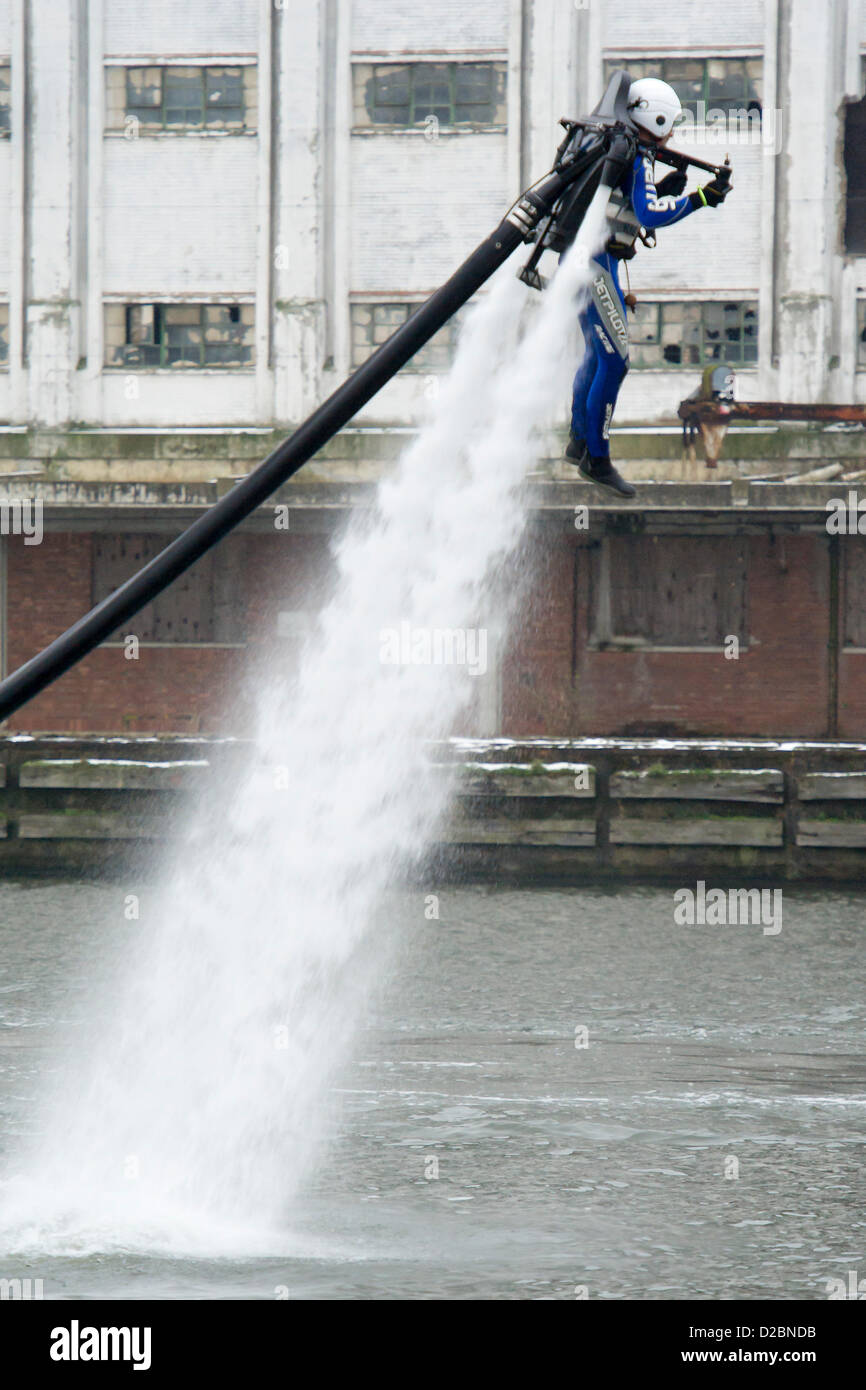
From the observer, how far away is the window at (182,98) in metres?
32.9

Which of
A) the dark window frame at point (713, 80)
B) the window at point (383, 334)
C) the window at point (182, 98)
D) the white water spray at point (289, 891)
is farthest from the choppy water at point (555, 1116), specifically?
the window at point (182, 98)

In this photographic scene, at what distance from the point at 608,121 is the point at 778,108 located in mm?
28153

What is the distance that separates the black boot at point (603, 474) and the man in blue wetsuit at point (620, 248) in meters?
0.03

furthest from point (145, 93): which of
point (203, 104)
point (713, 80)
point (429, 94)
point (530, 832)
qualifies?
point (530, 832)

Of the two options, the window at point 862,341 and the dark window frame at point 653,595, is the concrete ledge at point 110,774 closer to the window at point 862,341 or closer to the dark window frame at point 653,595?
the dark window frame at point 653,595

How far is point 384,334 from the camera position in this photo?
32938 millimetres

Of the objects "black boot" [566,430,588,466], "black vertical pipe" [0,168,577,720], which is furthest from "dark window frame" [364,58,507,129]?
"black vertical pipe" [0,168,577,720]

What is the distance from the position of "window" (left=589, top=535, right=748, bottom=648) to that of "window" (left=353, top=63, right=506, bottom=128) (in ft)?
28.5

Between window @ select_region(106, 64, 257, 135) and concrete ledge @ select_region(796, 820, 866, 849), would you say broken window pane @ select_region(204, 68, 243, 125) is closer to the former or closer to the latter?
window @ select_region(106, 64, 257, 135)

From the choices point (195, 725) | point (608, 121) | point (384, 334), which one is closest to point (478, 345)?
point (608, 121)

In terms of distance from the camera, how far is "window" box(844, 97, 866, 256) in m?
31.6

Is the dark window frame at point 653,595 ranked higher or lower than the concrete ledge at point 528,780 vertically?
higher

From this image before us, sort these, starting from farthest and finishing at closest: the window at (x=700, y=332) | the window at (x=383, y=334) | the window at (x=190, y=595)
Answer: the window at (x=383, y=334)
the window at (x=700, y=332)
the window at (x=190, y=595)

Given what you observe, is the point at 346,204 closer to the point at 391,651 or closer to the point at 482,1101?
the point at 482,1101
